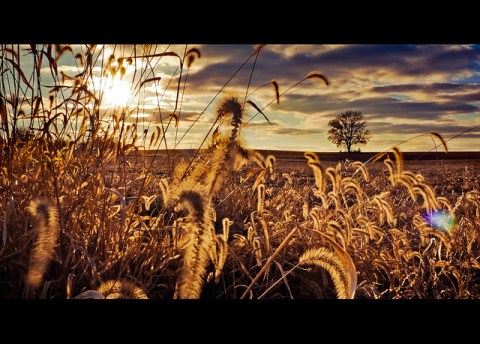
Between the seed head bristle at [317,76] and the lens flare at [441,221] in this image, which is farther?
the lens flare at [441,221]

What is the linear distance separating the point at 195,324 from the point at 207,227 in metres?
0.22

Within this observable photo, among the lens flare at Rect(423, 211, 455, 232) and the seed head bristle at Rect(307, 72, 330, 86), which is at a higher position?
the seed head bristle at Rect(307, 72, 330, 86)

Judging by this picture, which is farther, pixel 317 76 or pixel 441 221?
pixel 441 221

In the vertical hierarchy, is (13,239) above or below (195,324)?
above

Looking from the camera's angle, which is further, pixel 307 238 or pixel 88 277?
pixel 307 238

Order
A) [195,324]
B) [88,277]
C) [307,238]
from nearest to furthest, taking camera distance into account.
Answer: [195,324]
[88,277]
[307,238]

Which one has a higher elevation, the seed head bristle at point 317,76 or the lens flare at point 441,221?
the seed head bristle at point 317,76

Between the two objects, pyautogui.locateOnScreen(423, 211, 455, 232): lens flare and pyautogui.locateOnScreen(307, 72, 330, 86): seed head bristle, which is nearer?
pyautogui.locateOnScreen(307, 72, 330, 86): seed head bristle

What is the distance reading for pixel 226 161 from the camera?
4.55 ft
